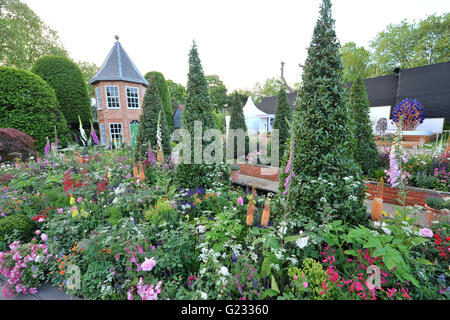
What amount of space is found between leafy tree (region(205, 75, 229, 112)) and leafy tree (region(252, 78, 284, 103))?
746 cm

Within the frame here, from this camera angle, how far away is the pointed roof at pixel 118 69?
594 inches

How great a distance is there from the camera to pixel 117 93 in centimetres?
1542

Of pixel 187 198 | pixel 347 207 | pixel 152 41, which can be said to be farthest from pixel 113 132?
pixel 347 207

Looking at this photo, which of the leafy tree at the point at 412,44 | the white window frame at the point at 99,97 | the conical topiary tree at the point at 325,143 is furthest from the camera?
the leafy tree at the point at 412,44

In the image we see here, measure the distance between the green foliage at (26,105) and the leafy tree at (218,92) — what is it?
35.1m

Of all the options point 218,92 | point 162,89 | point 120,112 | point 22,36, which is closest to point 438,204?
point 120,112

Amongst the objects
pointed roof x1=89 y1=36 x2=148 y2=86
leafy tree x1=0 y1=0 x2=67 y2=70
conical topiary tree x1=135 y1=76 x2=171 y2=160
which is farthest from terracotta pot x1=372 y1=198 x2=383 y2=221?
leafy tree x1=0 y1=0 x2=67 y2=70

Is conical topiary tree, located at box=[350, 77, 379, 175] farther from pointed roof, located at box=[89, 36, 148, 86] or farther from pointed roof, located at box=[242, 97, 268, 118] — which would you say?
pointed roof, located at box=[89, 36, 148, 86]

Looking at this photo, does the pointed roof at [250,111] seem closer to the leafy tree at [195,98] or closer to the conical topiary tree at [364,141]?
the conical topiary tree at [364,141]

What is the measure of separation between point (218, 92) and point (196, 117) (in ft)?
140

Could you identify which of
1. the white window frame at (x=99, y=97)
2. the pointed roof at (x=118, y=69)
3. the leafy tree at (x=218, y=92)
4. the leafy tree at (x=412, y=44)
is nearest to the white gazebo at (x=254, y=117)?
the pointed roof at (x=118, y=69)

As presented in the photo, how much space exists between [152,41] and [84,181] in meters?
6.74

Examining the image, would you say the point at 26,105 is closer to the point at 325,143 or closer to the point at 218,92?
the point at 325,143

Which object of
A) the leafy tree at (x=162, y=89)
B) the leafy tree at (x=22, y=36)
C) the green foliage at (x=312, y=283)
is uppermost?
the leafy tree at (x=22, y=36)
